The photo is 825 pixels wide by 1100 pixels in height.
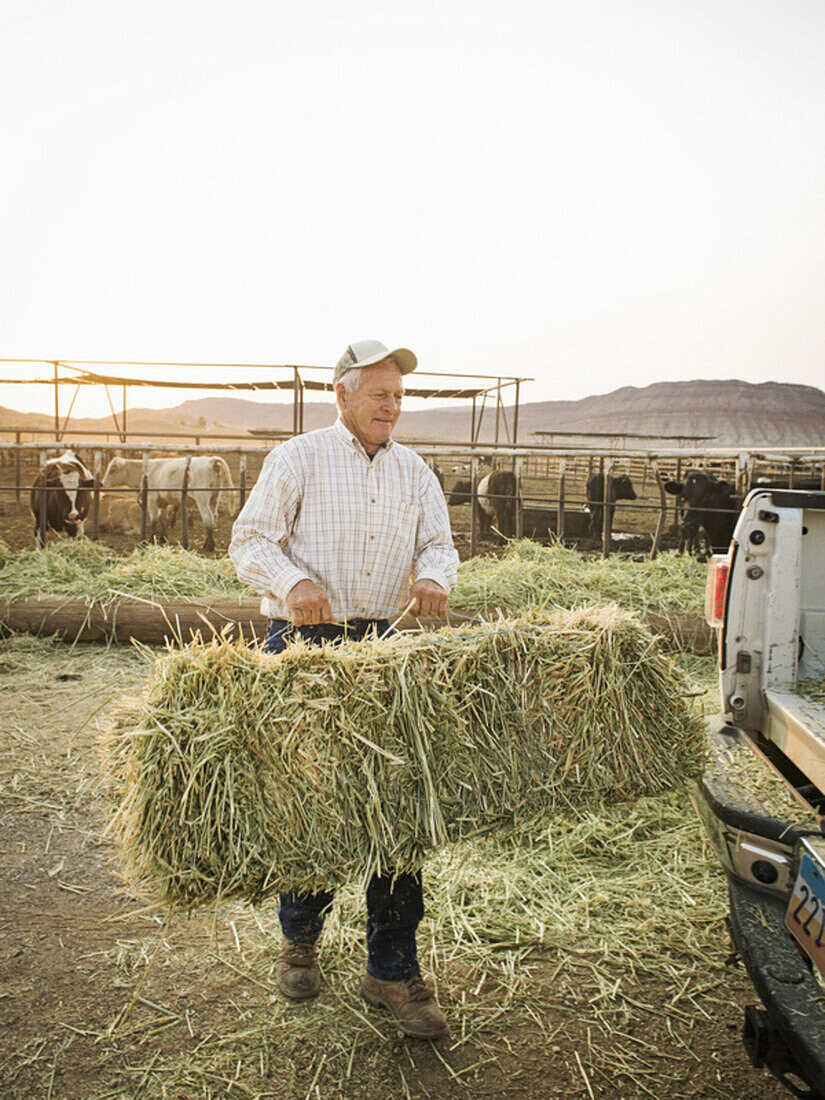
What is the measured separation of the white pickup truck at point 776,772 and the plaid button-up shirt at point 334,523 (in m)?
1.00

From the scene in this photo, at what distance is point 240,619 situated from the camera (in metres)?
6.82

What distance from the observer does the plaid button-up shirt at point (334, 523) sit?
2.63 m

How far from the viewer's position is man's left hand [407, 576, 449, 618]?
2.56m

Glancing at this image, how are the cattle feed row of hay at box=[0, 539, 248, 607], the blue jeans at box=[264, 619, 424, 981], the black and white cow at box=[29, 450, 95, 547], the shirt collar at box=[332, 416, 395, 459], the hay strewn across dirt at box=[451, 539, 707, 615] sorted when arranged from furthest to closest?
the black and white cow at box=[29, 450, 95, 547]
the cattle feed row of hay at box=[0, 539, 248, 607]
the hay strewn across dirt at box=[451, 539, 707, 615]
the shirt collar at box=[332, 416, 395, 459]
the blue jeans at box=[264, 619, 424, 981]

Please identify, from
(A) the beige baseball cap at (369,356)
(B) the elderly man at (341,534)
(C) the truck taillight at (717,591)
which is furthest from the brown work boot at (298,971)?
(A) the beige baseball cap at (369,356)

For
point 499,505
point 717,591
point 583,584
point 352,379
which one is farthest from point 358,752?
point 499,505

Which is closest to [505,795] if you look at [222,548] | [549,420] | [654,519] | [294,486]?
[294,486]

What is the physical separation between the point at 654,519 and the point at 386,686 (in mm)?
25433

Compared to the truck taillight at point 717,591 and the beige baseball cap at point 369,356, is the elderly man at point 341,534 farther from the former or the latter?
the truck taillight at point 717,591

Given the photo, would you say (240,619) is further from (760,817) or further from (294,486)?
(760,817)

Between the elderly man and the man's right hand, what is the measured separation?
2cm

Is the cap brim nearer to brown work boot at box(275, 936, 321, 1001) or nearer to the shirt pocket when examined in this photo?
the shirt pocket

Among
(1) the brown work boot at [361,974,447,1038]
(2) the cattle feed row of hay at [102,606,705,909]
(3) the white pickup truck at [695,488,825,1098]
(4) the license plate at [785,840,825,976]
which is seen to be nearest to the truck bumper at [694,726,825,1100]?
(3) the white pickup truck at [695,488,825,1098]

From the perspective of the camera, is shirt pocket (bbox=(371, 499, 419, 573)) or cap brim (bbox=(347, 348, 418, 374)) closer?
cap brim (bbox=(347, 348, 418, 374))
